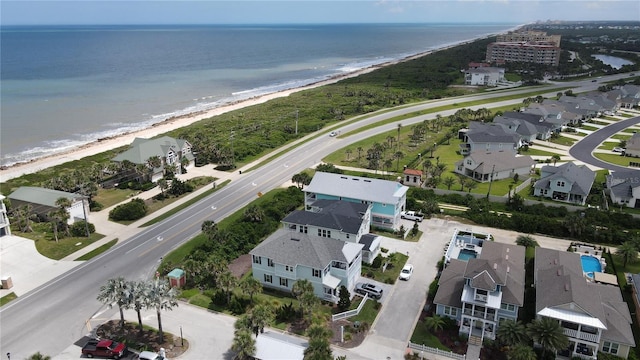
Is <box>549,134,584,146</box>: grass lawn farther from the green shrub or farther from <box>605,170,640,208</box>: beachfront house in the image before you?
the green shrub

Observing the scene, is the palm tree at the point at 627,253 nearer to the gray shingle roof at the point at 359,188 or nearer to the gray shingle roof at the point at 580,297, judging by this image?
the gray shingle roof at the point at 580,297

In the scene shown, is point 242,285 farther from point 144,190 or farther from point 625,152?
point 625,152

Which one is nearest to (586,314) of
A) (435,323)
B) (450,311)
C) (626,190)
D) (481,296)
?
(481,296)

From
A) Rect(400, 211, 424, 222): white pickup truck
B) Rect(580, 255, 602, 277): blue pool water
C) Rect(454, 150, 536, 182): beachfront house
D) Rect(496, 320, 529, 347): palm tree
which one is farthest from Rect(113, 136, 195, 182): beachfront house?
Rect(580, 255, 602, 277): blue pool water

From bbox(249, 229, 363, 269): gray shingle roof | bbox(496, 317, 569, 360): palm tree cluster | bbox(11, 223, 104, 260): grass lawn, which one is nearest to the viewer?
bbox(496, 317, 569, 360): palm tree cluster

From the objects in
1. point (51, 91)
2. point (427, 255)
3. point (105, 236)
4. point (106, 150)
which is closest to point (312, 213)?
point (427, 255)

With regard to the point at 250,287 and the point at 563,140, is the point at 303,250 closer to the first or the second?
the point at 250,287
